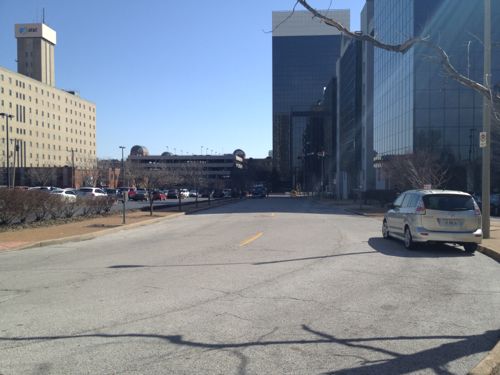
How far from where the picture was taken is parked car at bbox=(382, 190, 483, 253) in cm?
1344

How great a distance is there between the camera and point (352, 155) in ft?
262

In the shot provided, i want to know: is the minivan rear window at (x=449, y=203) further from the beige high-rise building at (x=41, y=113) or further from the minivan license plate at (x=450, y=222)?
the beige high-rise building at (x=41, y=113)

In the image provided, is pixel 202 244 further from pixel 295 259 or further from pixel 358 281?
pixel 358 281

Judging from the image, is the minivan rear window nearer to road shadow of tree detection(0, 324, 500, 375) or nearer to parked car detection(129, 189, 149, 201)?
road shadow of tree detection(0, 324, 500, 375)

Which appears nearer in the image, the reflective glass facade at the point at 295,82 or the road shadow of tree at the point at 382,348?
the road shadow of tree at the point at 382,348

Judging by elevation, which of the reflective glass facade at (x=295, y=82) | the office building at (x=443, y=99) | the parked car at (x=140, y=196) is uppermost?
the reflective glass facade at (x=295, y=82)

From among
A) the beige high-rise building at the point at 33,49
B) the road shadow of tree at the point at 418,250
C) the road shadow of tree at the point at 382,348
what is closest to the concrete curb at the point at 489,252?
the road shadow of tree at the point at 418,250

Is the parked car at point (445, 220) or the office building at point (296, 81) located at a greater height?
the office building at point (296, 81)

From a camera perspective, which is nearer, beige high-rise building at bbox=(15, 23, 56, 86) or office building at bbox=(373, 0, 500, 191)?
office building at bbox=(373, 0, 500, 191)

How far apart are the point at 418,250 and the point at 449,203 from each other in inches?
61.7

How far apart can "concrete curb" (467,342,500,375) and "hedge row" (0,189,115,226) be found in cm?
1831

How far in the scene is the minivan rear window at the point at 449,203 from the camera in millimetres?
13641

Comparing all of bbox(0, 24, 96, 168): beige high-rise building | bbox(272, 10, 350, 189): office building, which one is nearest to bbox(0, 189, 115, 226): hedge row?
bbox(0, 24, 96, 168): beige high-rise building

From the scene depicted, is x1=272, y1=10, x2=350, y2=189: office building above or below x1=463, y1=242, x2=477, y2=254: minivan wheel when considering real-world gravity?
above
